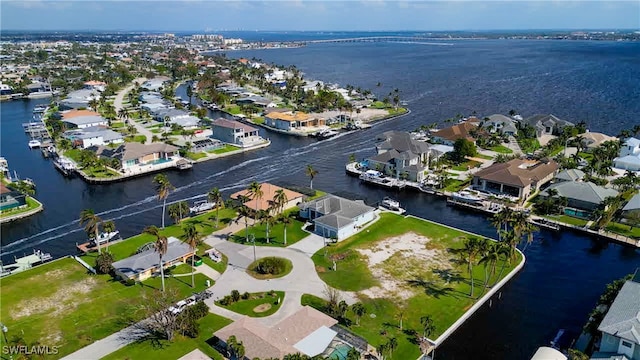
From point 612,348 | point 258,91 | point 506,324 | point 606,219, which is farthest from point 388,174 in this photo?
point 258,91

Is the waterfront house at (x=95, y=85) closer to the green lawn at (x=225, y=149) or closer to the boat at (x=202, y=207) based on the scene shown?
the green lawn at (x=225, y=149)

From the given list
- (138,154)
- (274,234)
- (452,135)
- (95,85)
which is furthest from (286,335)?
(95,85)

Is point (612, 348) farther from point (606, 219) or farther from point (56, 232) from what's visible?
point (56, 232)

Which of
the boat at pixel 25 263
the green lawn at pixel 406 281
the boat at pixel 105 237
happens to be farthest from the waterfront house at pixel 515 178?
the boat at pixel 25 263

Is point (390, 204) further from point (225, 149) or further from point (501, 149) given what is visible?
point (225, 149)

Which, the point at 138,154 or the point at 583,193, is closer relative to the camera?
the point at 583,193
